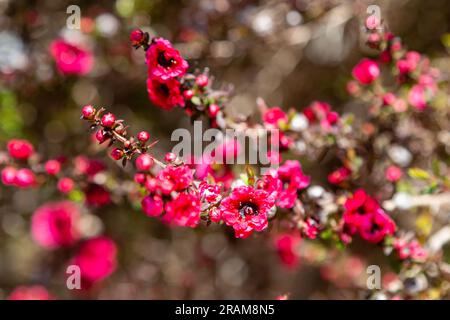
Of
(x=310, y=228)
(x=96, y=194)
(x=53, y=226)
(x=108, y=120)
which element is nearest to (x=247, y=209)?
(x=310, y=228)

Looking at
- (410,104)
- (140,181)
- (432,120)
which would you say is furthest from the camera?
(432,120)

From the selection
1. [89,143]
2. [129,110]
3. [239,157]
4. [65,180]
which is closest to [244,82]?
[129,110]

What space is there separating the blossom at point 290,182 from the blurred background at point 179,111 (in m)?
0.55

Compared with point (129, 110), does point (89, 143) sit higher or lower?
lower

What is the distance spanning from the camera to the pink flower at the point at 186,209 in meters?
1.10

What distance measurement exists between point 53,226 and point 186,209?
3.93 ft

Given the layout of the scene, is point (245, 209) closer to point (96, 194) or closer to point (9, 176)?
point (96, 194)

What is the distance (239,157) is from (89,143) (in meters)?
0.86

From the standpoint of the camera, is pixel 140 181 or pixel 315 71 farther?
pixel 315 71

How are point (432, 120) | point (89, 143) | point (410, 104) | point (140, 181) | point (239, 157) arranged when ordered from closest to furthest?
point (140, 181) → point (239, 157) → point (410, 104) → point (432, 120) → point (89, 143)

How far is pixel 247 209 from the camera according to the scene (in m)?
1.11

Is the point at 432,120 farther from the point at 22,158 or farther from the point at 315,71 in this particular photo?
→ the point at 22,158

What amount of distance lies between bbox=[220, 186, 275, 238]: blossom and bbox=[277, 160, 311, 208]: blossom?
0.15m

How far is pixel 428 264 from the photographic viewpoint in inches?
57.6
